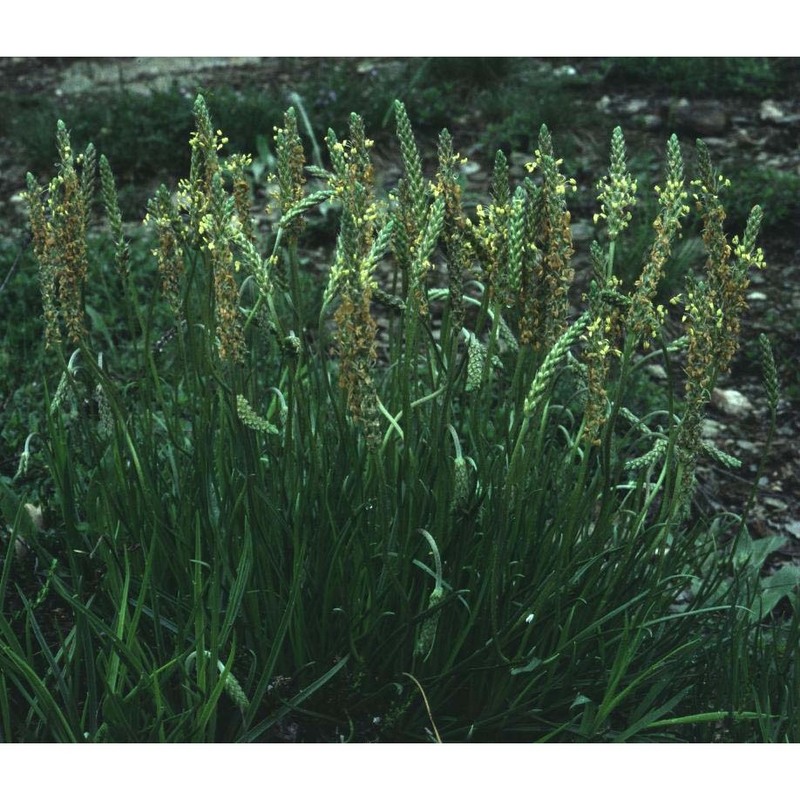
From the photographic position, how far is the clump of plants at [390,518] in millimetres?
2219

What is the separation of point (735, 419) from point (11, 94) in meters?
4.74

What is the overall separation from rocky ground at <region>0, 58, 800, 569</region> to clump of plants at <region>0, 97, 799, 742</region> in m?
1.19

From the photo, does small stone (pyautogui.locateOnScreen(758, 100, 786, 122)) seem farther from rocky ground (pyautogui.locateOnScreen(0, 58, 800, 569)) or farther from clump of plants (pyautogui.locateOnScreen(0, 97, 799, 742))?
clump of plants (pyautogui.locateOnScreen(0, 97, 799, 742))

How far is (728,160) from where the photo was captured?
585cm

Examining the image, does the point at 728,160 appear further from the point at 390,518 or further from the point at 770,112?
the point at 390,518

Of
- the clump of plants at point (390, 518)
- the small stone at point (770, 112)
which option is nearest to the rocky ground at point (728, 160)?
the small stone at point (770, 112)

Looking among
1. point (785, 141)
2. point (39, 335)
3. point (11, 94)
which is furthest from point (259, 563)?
point (11, 94)

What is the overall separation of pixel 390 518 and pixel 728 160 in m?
4.01

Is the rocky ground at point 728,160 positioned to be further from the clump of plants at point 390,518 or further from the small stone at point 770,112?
the clump of plants at point 390,518

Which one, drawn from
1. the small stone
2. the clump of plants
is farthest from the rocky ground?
the clump of plants

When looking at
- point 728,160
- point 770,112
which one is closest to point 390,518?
point 728,160

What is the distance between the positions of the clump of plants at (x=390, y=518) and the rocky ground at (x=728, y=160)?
3.91 feet

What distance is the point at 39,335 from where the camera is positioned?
4.51 m

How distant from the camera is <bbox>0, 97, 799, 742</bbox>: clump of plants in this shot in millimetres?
2219
